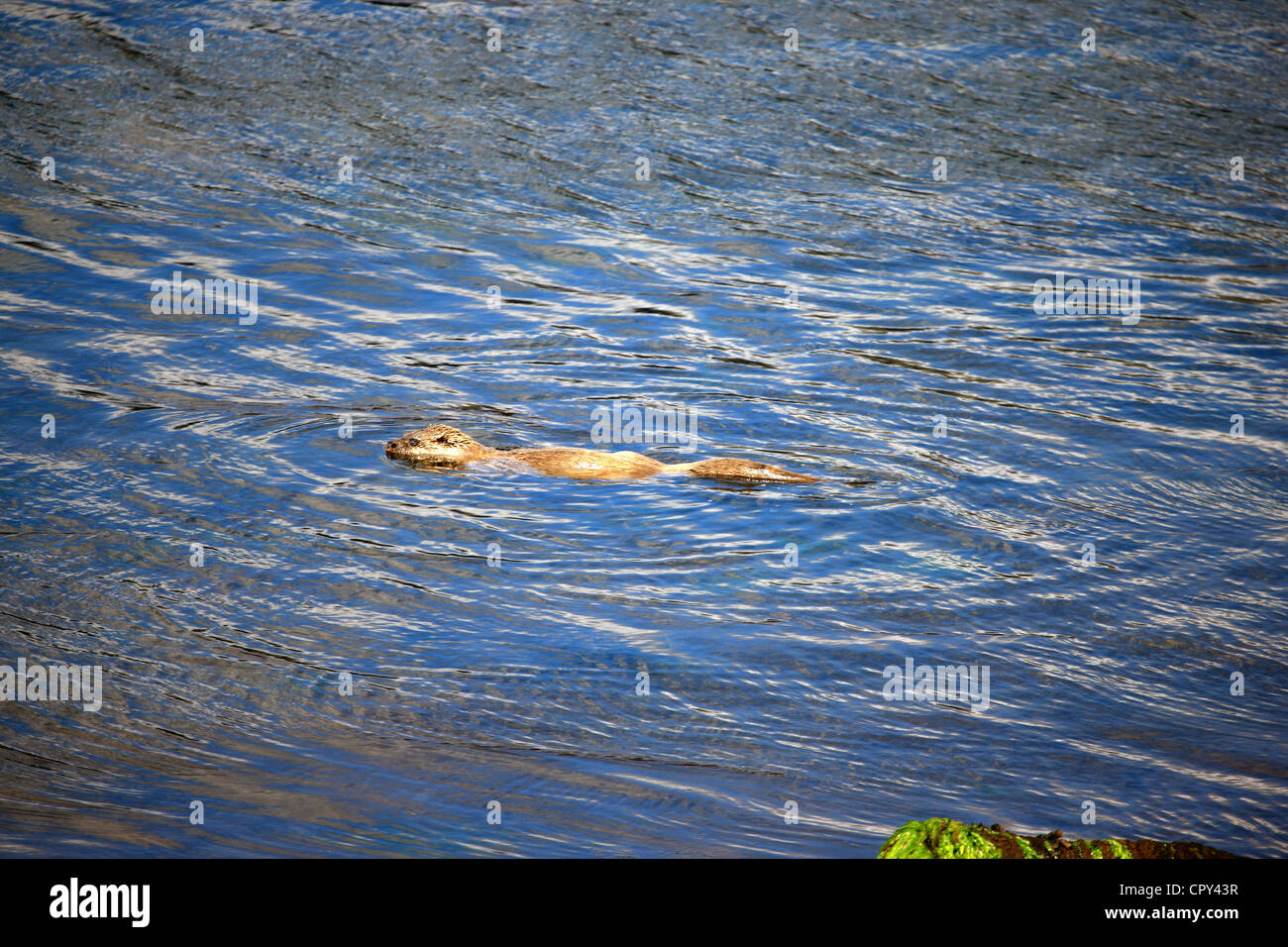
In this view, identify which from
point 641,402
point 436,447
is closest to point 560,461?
point 436,447

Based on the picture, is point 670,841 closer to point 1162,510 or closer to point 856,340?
point 1162,510

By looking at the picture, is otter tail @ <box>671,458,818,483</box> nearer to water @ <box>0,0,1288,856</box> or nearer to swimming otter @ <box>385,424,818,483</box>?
swimming otter @ <box>385,424,818,483</box>

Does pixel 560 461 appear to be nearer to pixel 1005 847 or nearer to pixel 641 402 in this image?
pixel 641 402

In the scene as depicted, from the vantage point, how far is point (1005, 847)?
4.12 meters

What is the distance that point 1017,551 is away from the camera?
359 inches

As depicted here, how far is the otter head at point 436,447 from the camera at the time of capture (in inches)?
396

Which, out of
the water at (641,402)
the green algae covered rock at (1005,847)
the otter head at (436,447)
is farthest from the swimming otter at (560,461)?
the green algae covered rock at (1005,847)

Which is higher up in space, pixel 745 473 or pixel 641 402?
pixel 641 402

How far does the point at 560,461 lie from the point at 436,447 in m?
1.03

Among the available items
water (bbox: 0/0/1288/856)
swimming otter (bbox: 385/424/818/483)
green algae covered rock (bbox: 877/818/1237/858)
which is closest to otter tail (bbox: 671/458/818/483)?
swimming otter (bbox: 385/424/818/483)

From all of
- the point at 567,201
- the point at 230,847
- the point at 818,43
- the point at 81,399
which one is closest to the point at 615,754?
the point at 230,847

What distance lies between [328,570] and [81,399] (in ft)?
13.9

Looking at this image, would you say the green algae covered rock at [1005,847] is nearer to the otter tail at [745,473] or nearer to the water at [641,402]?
the water at [641,402]

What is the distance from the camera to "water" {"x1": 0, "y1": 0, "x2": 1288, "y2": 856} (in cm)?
648
